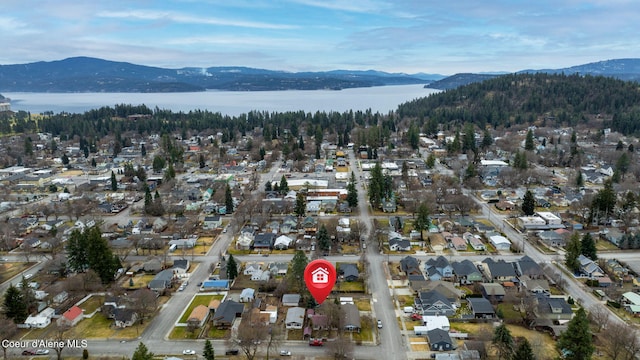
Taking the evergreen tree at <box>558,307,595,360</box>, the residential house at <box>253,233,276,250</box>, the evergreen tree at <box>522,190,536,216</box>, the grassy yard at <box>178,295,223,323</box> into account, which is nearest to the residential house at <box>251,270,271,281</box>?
the grassy yard at <box>178,295,223,323</box>

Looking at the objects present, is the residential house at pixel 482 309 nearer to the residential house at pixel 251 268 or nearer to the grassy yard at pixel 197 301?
the residential house at pixel 251 268

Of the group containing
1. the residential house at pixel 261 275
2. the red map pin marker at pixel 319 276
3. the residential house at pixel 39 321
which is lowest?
the residential house at pixel 39 321

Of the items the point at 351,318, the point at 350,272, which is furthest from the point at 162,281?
the point at 351,318

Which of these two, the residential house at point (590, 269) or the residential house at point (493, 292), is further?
the residential house at point (590, 269)

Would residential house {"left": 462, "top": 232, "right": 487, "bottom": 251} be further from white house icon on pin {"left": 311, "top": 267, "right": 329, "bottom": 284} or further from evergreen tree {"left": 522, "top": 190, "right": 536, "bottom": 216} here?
white house icon on pin {"left": 311, "top": 267, "right": 329, "bottom": 284}

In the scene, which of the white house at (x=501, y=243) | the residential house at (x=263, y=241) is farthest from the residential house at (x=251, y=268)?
the white house at (x=501, y=243)

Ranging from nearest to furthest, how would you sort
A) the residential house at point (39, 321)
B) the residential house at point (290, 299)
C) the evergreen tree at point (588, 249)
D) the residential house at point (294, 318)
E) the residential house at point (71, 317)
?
the residential house at point (294, 318) → the residential house at point (71, 317) → the residential house at point (39, 321) → the residential house at point (290, 299) → the evergreen tree at point (588, 249)

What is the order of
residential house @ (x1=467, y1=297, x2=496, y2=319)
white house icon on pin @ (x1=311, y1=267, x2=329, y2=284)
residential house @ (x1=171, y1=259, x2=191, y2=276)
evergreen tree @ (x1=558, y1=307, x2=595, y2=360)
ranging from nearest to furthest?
evergreen tree @ (x1=558, y1=307, x2=595, y2=360) < white house icon on pin @ (x1=311, y1=267, x2=329, y2=284) < residential house @ (x1=467, y1=297, x2=496, y2=319) < residential house @ (x1=171, y1=259, x2=191, y2=276)

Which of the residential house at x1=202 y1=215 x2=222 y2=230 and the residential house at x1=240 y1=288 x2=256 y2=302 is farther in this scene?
the residential house at x1=202 y1=215 x2=222 y2=230

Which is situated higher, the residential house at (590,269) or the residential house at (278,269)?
the residential house at (590,269)
